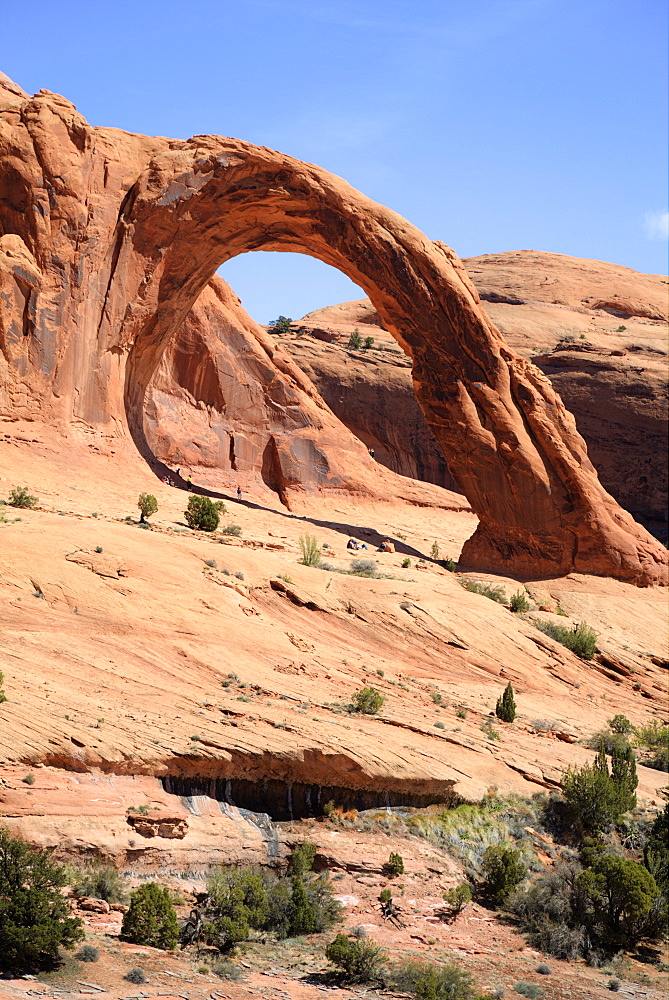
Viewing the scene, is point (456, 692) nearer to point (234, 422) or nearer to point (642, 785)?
point (642, 785)

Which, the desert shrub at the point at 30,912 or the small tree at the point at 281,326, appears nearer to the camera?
the desert shrub at the point at 30,912

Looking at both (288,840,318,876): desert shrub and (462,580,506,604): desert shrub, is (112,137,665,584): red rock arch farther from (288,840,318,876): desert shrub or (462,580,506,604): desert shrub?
(288,840,318,876): desert shrub

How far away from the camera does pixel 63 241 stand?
2772cm

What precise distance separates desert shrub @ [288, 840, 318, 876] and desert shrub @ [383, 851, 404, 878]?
1.10m

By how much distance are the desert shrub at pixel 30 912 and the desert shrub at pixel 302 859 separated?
3.45m

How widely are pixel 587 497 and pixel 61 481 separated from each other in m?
14.6

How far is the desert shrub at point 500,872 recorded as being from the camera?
15.1 metres

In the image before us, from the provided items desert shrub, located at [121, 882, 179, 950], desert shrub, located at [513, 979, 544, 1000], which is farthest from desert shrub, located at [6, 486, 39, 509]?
desert shrub, located at [513, 979, 544, 1000]

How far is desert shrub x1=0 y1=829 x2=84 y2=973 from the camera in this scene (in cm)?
1041

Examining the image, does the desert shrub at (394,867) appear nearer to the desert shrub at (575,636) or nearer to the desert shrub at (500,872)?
the desert shrub at (500,872)

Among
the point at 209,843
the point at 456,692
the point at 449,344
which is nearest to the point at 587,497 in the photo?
the point at 449,344

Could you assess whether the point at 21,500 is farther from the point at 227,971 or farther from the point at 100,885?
the point at 227,971

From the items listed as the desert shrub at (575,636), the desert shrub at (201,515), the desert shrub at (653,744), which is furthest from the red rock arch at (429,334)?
the desert shrub at (653,744)

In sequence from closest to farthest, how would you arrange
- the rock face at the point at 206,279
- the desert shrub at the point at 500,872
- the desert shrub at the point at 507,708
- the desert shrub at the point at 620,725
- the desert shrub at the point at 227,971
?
the desert shrub at the point at 227,971, the desert shrub at the point at 500,872, the desert shrub at the point at 507,708, the desert shrub at the point at 620,725, the rock face at the point at 206,279
